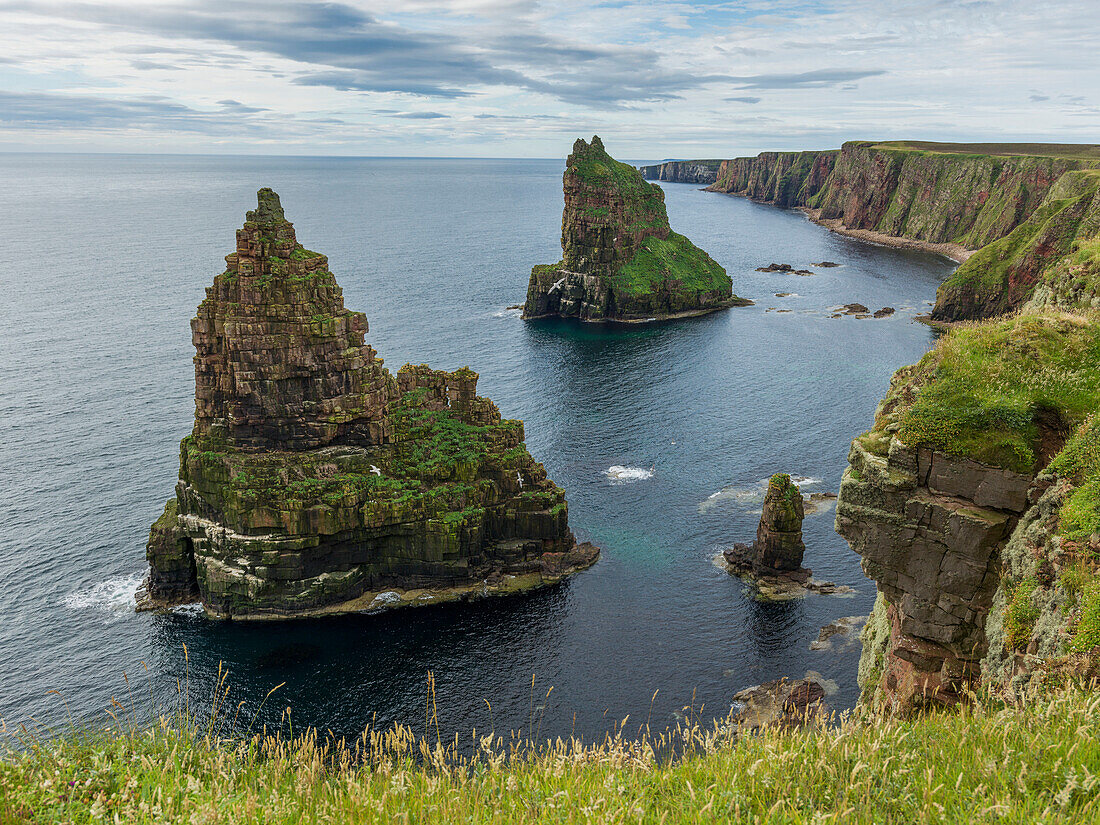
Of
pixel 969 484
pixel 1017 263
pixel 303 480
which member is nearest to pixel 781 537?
pixel 303 480

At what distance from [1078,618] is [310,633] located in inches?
2449

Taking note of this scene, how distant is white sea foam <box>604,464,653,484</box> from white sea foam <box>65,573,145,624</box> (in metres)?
53.5

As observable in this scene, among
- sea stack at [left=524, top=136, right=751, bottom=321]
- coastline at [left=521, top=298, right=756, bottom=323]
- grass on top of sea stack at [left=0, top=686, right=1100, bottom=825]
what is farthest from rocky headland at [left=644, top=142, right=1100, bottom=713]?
sea stack at [left=524, top=136, right=751, bottom=321]

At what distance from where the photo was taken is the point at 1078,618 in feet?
67.2

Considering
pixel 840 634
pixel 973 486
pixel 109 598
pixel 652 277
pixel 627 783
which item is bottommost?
pixel 109 598

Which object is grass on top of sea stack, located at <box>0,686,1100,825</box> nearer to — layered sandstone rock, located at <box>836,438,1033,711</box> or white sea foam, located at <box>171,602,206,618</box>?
layered sandstone rock, located at <box>836,438,1033,711</box>

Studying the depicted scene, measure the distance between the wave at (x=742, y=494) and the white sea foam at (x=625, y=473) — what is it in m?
9.26

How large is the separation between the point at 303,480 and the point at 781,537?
150 ft

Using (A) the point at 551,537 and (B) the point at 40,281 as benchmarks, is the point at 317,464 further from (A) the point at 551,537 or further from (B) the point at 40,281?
(B) the point at 40,281

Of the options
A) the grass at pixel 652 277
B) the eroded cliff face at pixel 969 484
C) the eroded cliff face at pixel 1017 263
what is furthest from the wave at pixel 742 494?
the grass at pixel 652 277

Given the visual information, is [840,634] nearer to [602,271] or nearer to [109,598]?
[109,598]

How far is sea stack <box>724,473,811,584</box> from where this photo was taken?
75.2 m

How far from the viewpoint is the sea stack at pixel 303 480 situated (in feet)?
235

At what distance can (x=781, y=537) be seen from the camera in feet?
249
